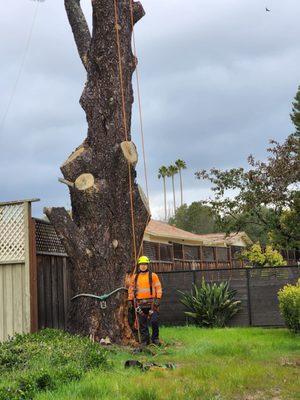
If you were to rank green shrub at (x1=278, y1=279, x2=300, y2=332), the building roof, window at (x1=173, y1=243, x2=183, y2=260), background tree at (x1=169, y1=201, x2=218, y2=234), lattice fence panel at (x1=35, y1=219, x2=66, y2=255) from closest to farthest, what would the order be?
1. lattice fence panel at (x1=35, y1=219, x2=66, y2=255)
2. green shrub at (x1=278, y1=279, x2=300, y2=332)
3. window at (x1=173, y1=243, x2=183, y2=260)
4. the building roof
5. background tree at (x1=169, y1=201, x2=218, y2=234)

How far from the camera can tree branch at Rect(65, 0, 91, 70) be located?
12.3 metres

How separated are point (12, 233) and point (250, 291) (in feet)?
21.5

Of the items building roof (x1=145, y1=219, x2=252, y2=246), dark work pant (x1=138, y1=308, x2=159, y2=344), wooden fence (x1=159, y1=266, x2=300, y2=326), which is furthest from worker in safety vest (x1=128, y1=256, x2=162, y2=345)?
building roof (x1=145, y1=219, x2=252, y2=246)

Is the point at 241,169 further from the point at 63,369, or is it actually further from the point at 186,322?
the point at 63,369

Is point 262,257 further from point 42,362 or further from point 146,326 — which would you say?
point 42,362

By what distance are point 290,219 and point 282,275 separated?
22.4 feet

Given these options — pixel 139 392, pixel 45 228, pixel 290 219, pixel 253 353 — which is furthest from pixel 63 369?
pixel 290 219

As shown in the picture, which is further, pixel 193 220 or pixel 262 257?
pixel 193 220

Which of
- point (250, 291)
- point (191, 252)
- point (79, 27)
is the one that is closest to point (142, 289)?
point (250, 291)

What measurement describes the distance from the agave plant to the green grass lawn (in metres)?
3.99

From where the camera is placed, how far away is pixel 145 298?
1068cm

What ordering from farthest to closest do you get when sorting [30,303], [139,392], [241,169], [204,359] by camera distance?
[241,169] < [30,303] < [204,359] < [139,392]

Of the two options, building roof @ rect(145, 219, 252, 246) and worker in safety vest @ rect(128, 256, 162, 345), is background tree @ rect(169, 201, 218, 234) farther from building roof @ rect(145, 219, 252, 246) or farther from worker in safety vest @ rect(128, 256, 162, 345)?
worker in safety vest @ rect(128, 256, 162, 345)

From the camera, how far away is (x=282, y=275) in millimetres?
14859
